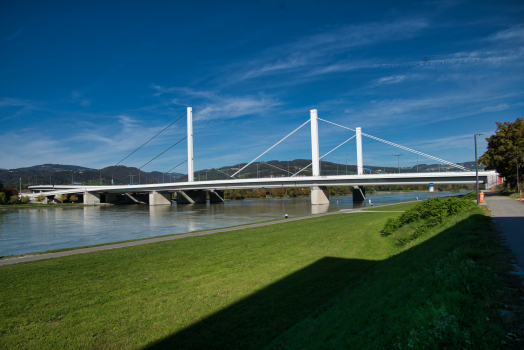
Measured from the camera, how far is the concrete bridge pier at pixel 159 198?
76.1 metres

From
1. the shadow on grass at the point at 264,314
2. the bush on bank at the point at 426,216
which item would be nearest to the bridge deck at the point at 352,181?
the bush on bank at the point at 426,216

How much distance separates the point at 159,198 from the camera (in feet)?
255

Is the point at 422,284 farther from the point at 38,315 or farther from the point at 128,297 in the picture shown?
the point at 38,315

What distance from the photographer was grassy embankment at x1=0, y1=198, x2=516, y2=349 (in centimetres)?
354

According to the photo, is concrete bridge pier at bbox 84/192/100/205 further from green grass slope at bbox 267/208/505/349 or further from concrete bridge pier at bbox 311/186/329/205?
green grass slope at bbox 267/208/505/349

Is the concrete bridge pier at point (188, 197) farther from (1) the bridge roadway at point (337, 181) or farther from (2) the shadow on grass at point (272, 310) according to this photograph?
(2) the shadow on grass at point (272, 310)

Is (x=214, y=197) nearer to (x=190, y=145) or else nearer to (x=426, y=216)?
(x=190, y=145)

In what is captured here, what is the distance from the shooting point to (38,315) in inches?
242

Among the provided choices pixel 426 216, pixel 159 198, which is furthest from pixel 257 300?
pixel 159 198

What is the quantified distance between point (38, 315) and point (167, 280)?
2901 millimetres

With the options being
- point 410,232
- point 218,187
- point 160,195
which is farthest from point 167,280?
point 160,195

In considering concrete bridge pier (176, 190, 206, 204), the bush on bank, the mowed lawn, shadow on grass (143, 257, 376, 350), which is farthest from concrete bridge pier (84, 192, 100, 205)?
shadow on grass (143, 257, 376, 350)

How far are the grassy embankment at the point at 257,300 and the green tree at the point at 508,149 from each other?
30.5 meters

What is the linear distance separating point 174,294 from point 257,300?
192cm
